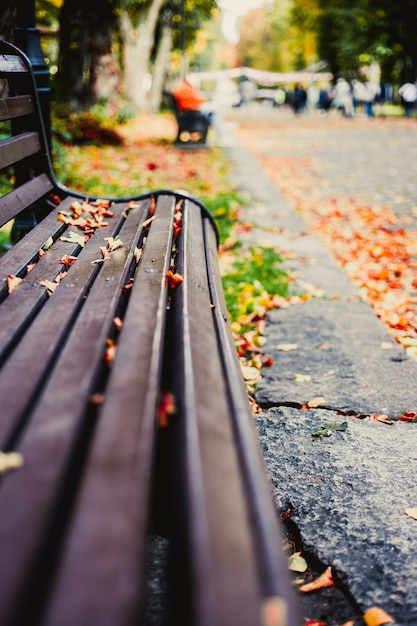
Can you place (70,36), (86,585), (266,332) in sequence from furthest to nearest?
(70,36)
(266,332)
(86,585)

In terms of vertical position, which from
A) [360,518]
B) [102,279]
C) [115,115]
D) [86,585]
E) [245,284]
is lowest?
[360,518]

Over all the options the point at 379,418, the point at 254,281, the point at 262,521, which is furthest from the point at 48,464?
the point at 254,281

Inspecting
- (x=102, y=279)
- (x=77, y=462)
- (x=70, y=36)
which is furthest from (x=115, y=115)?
(x=77, y=462)

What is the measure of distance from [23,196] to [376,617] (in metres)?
1.94

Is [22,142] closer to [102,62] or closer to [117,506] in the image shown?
[117,506]

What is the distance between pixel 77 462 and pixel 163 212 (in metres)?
1.75

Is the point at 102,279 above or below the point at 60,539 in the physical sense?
above

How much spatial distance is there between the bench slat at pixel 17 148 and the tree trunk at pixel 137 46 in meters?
14.5

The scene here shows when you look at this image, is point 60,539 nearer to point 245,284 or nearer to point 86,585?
point 86,585

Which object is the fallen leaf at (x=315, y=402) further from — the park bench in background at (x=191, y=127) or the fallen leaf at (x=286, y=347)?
the park bench in background at (x=191, y=127)

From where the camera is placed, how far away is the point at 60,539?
792 millimetres

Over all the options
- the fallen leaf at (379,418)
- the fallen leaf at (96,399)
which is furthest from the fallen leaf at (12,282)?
the fallen leaf at (379,418)

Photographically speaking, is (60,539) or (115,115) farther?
(115,115)

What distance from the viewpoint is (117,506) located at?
0.79 meters
